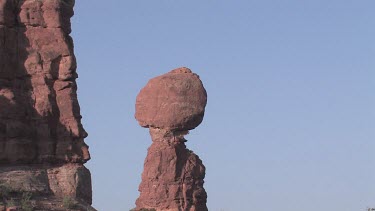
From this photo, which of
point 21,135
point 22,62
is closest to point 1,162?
Answer: point 21,135

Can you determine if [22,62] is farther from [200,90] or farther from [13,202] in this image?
[200,90]

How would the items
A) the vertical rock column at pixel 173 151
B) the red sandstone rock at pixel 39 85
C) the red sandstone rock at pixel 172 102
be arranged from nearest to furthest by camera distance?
1. the red sandstone rock at pixel 39 85
2. the vertical rock column at pixel 173 151
3. the red sandstone rock at pixel 172 102

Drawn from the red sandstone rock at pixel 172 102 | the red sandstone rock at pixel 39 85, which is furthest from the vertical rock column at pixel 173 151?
the red sandstone rock at pixel 39 85

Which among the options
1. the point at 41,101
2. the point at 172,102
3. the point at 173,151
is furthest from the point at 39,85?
the point at 172,102

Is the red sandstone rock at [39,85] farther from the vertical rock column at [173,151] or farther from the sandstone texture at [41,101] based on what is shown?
the vertical rock column at [173,151]

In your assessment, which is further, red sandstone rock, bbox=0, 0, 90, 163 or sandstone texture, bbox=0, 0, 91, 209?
red sandstone rock, bbox=0, 0, 90, 163

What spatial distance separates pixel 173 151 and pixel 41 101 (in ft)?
176

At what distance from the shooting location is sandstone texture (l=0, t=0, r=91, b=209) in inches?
1486

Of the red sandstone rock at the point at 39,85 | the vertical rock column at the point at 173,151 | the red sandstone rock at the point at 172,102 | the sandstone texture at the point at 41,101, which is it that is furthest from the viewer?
the red sandstone rock at the point at 172,102

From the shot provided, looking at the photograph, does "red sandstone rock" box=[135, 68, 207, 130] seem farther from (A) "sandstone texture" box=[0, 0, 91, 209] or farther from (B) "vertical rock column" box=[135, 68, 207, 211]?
(A) "sandstone texture" box=[0, 0, 91, 209]

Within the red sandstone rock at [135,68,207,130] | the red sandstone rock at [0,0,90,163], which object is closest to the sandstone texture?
the red sandstone rock at [0,0,90,163]

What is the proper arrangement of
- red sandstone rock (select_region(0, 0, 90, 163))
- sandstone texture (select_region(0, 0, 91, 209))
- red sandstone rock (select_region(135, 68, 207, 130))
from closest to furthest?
sandstone texture (select_region(0, 0, 91, 209)) → red sandstone rock (select_region(0, 0, 90, 163)) → red sandstone rock (select_region(135, 68, 207, 130))

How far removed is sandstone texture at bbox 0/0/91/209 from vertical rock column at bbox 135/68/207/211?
51365 mm

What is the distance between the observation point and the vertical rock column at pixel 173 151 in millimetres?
91312
